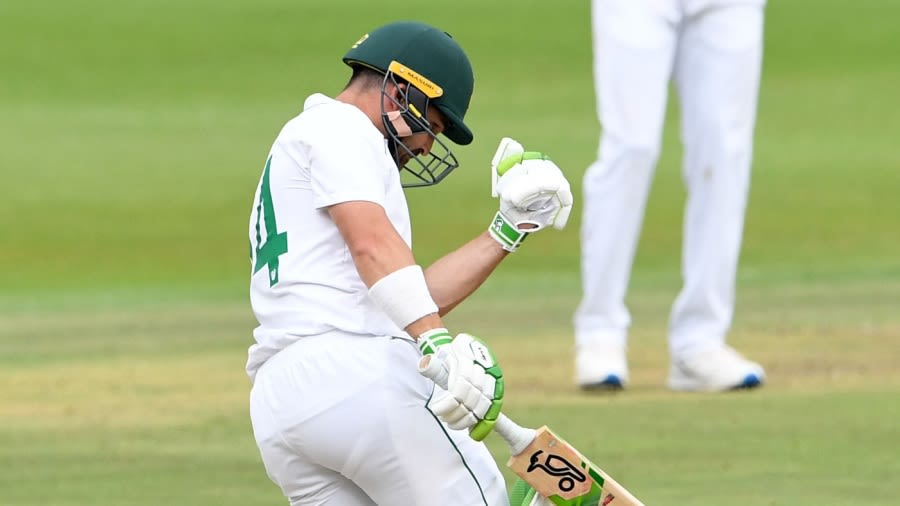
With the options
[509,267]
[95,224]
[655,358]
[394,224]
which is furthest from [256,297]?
[95,224]

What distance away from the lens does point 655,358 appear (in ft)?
33.6

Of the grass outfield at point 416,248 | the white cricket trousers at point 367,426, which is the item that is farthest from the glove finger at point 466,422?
the grass outfield at point 416,248

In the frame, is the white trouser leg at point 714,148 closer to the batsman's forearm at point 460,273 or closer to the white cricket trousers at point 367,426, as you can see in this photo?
the batsman's forearm at point 460,273

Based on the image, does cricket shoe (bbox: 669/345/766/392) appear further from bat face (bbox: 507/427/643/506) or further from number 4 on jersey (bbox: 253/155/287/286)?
number 4 on jersey (bbox: 253/155/287/286)

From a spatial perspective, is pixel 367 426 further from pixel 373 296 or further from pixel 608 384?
pixel 608 384

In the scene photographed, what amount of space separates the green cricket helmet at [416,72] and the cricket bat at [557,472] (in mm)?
711

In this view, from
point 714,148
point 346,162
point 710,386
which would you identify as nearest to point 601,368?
point 710,386

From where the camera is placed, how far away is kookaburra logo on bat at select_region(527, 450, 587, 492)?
4.91 meters

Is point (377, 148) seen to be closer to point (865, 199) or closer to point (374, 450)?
point (374, 450)

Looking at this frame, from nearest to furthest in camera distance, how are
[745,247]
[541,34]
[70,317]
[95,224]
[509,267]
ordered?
[70,317] → [509,267] → [745,247] → [95,224] → [541,34]

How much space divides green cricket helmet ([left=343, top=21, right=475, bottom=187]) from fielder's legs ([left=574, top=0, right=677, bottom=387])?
360cm

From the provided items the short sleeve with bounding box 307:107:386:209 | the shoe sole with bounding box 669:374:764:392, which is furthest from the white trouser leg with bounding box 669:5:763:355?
the short sleeve with bounding box 307:107:386:209

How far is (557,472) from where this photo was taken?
4.93 m

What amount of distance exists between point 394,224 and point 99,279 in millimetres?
13821
